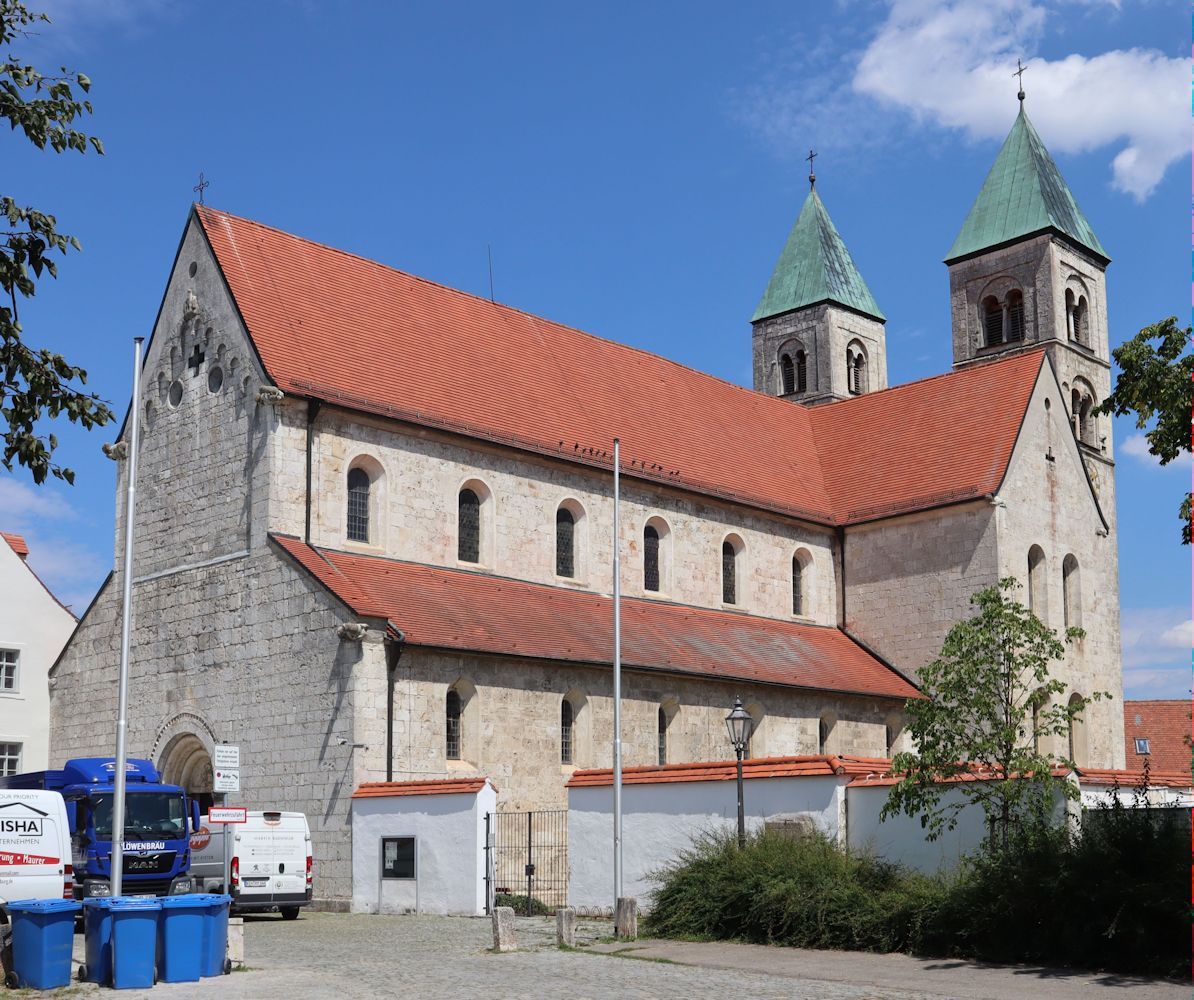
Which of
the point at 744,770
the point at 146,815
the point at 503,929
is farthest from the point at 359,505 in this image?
the point at 503,929

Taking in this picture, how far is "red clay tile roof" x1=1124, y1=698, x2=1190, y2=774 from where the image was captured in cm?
5922

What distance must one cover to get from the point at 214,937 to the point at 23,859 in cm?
394

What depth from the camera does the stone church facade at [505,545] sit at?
94.8 feet

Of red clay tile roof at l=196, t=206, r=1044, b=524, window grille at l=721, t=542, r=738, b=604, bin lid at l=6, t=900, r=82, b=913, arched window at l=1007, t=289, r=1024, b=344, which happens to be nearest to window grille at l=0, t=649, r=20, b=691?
red clay tile roof at l=196, t=206, r=1044, b=524

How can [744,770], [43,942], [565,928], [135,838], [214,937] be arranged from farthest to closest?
[135,838] → [744,770] → [565,928] → [214,937] → [43,942]

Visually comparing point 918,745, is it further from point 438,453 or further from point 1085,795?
point 438,453

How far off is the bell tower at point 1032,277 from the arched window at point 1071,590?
490 inches

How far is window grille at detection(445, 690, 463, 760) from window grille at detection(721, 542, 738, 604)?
12.0 meters

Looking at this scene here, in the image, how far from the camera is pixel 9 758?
139ft

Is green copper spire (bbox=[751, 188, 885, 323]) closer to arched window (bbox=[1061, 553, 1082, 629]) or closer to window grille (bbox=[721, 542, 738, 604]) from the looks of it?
arched window (bbox=[1061, 553, 1082, 629])

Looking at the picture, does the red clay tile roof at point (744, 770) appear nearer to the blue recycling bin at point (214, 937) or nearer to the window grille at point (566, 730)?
the window grille at point (566, 730)

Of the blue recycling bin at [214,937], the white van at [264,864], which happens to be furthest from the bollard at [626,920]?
the white van at [264,864]

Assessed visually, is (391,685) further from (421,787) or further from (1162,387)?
(1162,387)

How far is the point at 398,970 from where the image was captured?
1700cm
